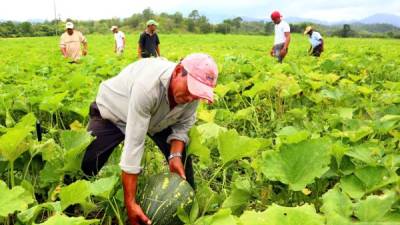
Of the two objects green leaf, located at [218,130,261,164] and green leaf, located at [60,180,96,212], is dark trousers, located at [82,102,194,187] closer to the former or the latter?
green leaf, located at [218,130,261,164]

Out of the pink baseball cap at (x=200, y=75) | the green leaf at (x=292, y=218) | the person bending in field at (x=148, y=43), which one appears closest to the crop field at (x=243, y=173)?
the green leaf at (x=292, y=218)

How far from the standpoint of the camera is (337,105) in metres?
4.94

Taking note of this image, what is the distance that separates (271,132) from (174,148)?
1.89 m

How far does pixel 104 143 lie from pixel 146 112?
706 millimetres

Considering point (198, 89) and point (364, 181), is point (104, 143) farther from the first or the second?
point (364, 181)

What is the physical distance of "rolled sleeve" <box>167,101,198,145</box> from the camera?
124 inches

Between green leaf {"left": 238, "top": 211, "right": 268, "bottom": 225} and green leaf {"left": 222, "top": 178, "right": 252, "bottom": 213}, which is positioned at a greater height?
green leaf {"left": 238, "top": 211, "right": 268, "bottom": 225}

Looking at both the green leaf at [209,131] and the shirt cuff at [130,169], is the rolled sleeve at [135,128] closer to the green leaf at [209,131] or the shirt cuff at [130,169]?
the shirt cuff at [130,169]

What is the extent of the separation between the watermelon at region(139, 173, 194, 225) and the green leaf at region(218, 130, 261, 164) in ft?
1.00

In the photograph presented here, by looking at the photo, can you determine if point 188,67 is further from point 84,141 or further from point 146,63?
point 84,141

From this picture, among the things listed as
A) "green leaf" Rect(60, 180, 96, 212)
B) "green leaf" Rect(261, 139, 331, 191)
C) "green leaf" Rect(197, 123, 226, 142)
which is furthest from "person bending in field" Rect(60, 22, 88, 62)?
"green leaf" Rect(261, 139, 331, 191)

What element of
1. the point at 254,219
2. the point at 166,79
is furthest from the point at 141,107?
the point at 254,219

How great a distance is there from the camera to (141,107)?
2.63 m

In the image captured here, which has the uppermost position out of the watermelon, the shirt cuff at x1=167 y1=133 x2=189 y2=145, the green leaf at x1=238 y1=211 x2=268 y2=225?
the green leaf at x1=238 y1=211 x2=268 y2=225
